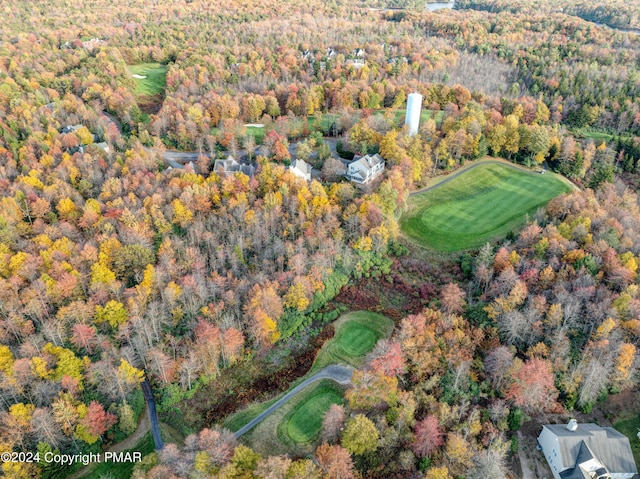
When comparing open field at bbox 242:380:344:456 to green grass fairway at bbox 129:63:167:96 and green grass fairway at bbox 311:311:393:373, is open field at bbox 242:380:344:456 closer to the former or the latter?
green grass fairway at bbox 311:311:393:373

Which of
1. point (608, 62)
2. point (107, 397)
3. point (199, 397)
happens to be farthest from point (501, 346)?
point (608, 62)

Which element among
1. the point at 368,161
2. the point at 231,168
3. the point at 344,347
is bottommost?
the point at 344,347

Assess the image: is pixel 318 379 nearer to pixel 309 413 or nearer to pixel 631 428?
pixel 309 413

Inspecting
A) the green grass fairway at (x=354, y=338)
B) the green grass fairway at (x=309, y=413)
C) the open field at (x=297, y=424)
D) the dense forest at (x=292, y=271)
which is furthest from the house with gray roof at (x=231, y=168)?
the open field at (x=297, y=424)

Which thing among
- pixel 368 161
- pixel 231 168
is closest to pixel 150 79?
pixel 231 168

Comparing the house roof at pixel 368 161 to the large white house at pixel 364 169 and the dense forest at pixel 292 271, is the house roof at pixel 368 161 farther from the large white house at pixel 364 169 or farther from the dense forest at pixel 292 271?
the dense forest at pixel 292 271

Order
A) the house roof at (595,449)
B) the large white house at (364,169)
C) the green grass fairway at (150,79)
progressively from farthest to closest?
1. the green grass fairway at (150,79)
2. the large white house at (364,169)
3. the house roof at (595,449)
